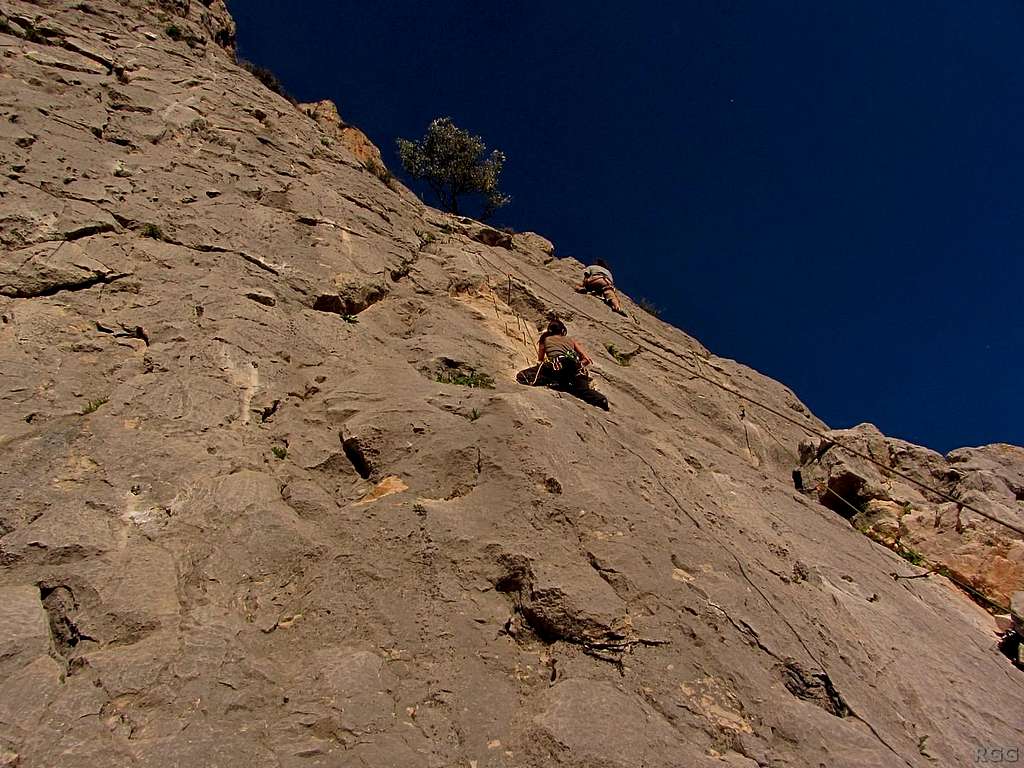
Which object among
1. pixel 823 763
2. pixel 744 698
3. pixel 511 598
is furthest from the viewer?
pixel 511 598

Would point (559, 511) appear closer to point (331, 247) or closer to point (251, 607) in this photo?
point (251, 607)

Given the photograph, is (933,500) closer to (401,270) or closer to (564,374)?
(564,374)

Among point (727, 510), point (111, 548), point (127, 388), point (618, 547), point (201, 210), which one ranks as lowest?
point (111, 548)

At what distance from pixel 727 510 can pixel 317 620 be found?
6036mm

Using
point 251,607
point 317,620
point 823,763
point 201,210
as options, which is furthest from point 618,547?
point 201,210

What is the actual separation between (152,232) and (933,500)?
16.5 metres

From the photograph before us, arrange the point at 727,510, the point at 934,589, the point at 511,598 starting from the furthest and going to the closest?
1. the point at 934,589
2. the point at 727,510
3. the point at 511,598

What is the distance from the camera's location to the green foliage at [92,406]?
21.2 ft

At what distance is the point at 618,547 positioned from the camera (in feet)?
21.2

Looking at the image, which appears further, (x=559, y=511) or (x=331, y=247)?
(x=331, y=247)

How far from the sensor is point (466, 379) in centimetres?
970

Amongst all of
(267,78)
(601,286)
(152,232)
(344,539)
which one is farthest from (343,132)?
(344,539)

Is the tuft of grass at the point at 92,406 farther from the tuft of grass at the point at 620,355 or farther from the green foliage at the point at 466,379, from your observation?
the tuft of grass at the point at 620,355

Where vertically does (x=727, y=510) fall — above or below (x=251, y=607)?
above
